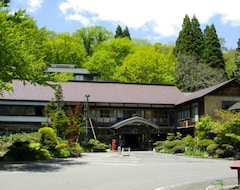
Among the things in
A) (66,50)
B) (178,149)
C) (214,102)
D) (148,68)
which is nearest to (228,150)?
(178,149)

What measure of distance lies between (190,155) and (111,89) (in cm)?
2082

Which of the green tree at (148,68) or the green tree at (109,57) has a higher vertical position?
the green tree at (109,57)

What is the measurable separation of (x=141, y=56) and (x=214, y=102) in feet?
66.1

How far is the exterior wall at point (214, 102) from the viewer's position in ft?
140

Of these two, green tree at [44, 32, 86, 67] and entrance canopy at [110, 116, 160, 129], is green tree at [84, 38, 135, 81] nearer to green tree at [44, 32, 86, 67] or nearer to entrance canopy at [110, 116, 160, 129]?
green tree at [44, 32, 86, 67]

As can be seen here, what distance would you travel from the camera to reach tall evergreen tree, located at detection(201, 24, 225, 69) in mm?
65625

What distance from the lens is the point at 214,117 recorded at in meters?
42.7

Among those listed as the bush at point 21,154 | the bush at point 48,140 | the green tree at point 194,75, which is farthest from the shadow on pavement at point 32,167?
the green tree at point 194,75

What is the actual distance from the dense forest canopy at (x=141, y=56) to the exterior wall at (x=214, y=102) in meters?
15.3

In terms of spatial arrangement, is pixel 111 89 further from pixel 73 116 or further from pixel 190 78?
pixel 190 78

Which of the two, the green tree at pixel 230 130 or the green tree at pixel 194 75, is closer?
the green tree at pixel 230 130

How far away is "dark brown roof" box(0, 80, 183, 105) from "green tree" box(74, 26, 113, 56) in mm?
35080

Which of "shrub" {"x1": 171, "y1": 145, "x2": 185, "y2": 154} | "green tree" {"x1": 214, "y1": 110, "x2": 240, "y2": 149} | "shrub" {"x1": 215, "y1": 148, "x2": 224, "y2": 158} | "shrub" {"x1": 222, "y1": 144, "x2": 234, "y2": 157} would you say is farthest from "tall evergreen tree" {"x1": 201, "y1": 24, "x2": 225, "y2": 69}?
"shrub" {"x1": 215, "y1": 148, "x2": 224, "y2": 158}

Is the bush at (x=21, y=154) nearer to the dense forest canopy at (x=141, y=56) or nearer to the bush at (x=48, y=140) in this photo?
the bush at (x=48, y=140)
